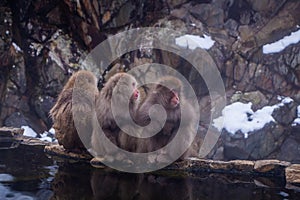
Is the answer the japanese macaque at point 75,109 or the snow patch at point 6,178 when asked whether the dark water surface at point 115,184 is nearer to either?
the snow patch at point 6,178


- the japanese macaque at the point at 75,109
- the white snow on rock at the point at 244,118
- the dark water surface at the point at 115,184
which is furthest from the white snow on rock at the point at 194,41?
the dark water surface at the point at 115,184

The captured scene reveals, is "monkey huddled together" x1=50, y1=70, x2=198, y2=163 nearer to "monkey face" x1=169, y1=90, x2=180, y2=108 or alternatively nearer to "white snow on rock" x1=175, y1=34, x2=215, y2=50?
"monkey face" x1=169, y1=90, x2=180, y2=108

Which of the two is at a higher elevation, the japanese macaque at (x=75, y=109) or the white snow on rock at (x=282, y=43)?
the white snow on rock at (x=282, y=43)

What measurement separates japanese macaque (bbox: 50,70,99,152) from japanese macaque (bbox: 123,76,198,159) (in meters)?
0.44

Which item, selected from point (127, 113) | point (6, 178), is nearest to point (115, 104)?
point (127, 113)

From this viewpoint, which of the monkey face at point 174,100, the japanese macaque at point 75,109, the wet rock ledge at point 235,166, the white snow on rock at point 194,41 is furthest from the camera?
the white snow on rock at point 194,41

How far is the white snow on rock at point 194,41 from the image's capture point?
10.9 metres

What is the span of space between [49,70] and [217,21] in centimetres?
565

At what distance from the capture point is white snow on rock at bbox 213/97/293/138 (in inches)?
394

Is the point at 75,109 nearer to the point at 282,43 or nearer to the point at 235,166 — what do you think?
the point at 235,166

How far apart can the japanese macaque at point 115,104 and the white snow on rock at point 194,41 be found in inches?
334

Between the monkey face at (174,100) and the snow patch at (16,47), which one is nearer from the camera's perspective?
the monkey face at (174,100)

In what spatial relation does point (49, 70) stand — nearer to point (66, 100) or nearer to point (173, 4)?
point (173, 4)

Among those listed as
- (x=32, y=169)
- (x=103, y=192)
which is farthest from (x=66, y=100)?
(x=103, y=192)
